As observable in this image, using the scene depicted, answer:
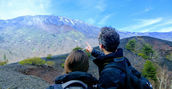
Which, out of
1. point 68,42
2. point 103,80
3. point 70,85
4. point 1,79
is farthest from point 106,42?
point 68,42

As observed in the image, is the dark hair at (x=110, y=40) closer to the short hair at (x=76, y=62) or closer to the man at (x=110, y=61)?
the man at (x=110, y=61)

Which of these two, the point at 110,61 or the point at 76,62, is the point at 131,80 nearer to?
the point at 110,61

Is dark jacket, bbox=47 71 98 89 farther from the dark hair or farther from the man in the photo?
the dark hair

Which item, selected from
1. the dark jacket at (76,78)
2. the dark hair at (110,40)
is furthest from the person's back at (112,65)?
the dark jacket at (76,78)

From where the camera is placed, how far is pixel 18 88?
1017cm

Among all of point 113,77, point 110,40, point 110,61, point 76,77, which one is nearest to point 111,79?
point 113,77

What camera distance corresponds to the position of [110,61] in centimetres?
215

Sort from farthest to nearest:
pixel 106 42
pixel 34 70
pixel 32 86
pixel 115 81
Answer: pixel 34 70 < pixel 32 86 < pixel 106 42 < pixel 115 81

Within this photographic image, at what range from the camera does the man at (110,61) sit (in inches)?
76.8

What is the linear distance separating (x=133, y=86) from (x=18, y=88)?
31.4 feet

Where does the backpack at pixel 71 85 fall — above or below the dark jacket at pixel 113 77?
below

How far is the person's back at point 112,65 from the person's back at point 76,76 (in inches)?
6.9

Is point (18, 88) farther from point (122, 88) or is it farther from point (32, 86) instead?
Answer: point (122, 88)

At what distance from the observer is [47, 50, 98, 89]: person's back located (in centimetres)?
207
